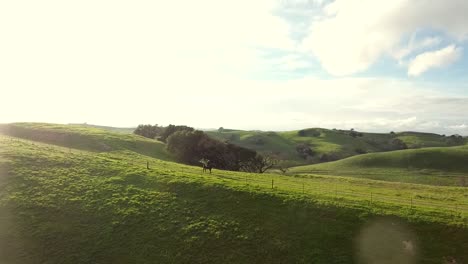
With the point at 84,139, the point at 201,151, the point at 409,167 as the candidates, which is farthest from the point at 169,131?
the point at 409,167

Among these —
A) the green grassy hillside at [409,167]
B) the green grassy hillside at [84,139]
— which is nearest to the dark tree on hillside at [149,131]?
the green grassy hillside at [84,139]

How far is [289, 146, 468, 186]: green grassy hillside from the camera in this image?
→ 13150 centimetres

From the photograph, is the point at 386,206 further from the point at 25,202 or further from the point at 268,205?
the point at 25,202

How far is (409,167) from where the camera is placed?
150500mm

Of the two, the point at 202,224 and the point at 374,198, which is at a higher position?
the point at 374,198

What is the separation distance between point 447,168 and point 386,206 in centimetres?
12653

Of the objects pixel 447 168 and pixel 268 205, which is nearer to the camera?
pixel 268 205

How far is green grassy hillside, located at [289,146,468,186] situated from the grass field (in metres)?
95.1

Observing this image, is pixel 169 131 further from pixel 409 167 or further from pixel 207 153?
pixel 409 167

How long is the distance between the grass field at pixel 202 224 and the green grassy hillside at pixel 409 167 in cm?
9513

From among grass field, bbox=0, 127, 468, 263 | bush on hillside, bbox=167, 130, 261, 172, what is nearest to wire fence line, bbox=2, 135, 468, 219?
grass field, bbox=0, 127, 468, 263

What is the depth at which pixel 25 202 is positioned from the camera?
143 ft

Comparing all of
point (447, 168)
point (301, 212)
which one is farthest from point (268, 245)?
point (447, 168)

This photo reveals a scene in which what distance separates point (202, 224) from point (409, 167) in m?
134
